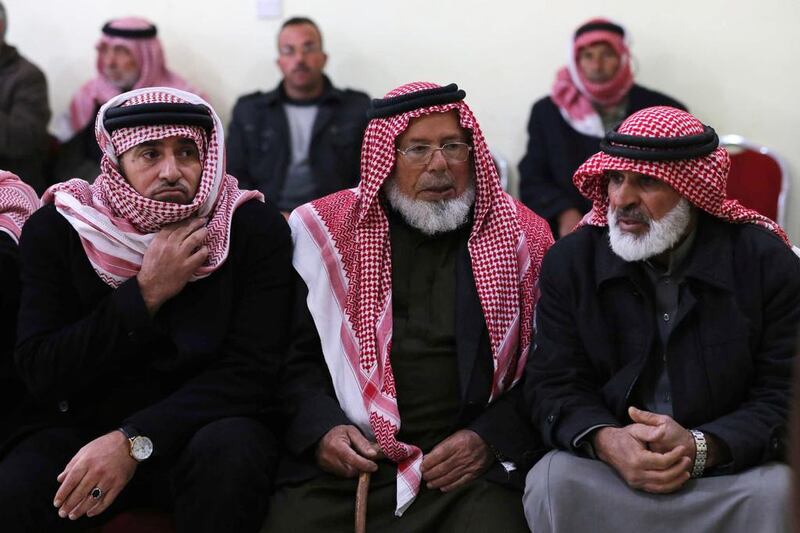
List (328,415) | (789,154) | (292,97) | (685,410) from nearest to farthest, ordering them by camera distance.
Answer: (685,410), (328,415), (789,154), (292,97)

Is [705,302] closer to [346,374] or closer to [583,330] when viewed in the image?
[583,330]

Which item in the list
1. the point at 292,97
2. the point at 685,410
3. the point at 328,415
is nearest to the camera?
the point at 685,410

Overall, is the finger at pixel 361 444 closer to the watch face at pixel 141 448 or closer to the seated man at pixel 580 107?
the watch face at pixel 141 448

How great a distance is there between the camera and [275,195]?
235 inches

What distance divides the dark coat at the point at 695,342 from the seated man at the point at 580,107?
2643 mm

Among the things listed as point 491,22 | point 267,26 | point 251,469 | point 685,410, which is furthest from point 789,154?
point 251,469

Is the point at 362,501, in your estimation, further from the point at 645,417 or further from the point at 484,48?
the point at 484,48

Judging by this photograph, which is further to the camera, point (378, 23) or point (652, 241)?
point (378, 23)

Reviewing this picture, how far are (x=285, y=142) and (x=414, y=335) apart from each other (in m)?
3.00

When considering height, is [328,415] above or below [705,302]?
below

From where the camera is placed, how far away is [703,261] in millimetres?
3012

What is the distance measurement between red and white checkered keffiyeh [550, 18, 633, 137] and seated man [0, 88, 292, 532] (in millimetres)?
2913

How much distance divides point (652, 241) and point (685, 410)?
0.44 m

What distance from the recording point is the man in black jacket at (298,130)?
5984 millimetres
